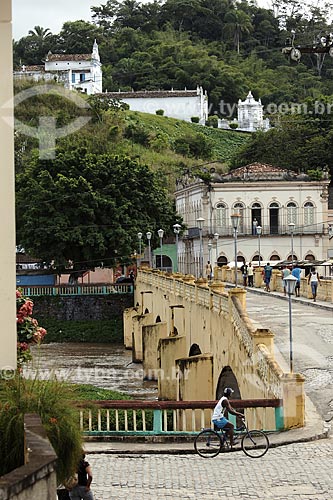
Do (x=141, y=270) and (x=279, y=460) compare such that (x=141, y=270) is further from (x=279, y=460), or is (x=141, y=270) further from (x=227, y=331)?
(x=279, y=460)

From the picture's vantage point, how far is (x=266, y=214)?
59062 millimetres

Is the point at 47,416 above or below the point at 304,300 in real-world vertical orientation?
below

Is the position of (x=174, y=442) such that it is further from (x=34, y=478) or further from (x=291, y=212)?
(x=291, y=212)

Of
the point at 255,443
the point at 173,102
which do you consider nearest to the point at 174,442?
the point at 255,443

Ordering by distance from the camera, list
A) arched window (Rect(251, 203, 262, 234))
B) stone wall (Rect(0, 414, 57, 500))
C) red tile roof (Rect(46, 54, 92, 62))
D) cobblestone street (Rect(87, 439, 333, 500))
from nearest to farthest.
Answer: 1. stone wall (Rect(0, 414, 57, 500))
2. cobblestone street (Rect(87, 439, 333, 500))
3. arched window (Rect(251, 203, 262, 234))
4. red tile roof (Rect(46, 54, 92, 62))

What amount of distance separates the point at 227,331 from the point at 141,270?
25.8m

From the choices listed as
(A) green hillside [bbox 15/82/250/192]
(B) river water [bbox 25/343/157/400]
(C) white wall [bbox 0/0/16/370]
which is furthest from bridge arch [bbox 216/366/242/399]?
(A) green hillside [bbox 15/82/250/192]

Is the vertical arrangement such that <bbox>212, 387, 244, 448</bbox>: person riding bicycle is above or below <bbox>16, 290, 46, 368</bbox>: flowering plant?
below

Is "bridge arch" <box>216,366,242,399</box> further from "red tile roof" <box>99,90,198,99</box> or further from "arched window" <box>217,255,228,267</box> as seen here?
"red tile roof" <box>99,90,198,99</box>

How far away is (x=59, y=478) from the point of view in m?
9.62

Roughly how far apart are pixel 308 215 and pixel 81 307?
14.8 metres

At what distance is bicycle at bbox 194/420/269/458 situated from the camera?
44.1ft

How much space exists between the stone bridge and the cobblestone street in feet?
4.79

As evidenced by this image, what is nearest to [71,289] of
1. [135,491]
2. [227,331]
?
[227,331]
